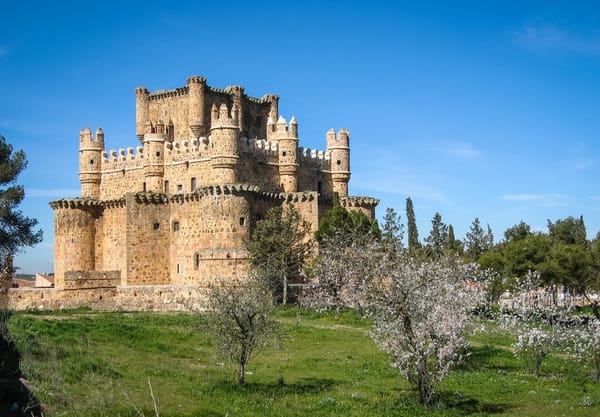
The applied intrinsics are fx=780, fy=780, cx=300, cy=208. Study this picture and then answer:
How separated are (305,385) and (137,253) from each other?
2950 centimetres

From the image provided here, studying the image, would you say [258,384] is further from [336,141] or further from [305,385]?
[336,141]

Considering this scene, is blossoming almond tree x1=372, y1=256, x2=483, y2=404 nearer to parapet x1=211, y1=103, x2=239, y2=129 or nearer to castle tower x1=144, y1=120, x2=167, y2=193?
parapet x1=211, y1=103, x2=239, y2=129

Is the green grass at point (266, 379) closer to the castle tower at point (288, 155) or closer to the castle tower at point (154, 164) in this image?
the castle tower at point (154, 164)

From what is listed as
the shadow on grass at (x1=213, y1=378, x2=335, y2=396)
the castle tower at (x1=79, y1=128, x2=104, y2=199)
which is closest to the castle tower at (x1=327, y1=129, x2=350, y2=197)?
the castle tower at (x1=79, y1=128, x2=104, y2=199)

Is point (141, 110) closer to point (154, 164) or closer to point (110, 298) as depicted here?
point (154, 164)

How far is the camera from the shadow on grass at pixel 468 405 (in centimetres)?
2094

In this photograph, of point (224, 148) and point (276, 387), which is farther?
point (224, 148)

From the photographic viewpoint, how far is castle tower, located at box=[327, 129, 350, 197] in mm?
58938

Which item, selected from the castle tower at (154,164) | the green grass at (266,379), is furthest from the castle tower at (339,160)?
the green grass at (266,379)

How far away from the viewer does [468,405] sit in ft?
70.7

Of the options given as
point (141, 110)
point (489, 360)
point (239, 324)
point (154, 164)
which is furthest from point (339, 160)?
point (239, 324)

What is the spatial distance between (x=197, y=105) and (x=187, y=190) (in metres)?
7.27

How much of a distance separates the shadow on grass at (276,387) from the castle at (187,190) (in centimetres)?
2299

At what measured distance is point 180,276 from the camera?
168ft
